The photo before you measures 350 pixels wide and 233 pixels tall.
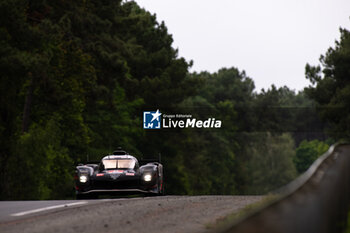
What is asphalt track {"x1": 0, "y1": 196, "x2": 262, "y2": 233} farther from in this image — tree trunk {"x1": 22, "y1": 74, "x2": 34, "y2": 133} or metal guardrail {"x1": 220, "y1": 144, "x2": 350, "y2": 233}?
tree trunk {"x1": 22, "y1": 74, "x2": 34, "y2": 133}

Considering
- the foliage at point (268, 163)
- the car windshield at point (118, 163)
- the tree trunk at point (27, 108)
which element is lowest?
the foliage at point (268, 163)

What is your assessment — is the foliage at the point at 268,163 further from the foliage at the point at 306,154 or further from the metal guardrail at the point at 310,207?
the metal guardrail at the point at 310,207

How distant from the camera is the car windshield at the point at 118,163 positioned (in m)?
21.2

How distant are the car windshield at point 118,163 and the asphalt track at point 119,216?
5.78 metres

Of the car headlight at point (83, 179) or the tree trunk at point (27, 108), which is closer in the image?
the car headlight at point (83, 179)

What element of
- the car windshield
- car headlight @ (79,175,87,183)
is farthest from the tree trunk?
car headlight @ (79,175,87,183)

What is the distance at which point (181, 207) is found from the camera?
550 inches

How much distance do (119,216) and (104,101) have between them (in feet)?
118

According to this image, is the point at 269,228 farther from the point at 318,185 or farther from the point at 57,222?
the point at 57,222

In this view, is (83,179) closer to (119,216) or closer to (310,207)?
(119,216)

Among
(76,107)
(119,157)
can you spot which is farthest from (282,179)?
(119,157)

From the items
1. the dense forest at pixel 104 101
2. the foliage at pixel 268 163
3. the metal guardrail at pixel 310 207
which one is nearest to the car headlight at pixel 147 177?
the dense forest at pixel 104 101

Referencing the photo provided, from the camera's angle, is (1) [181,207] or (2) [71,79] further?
(2) [71,79]

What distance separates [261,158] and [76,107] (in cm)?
7380
